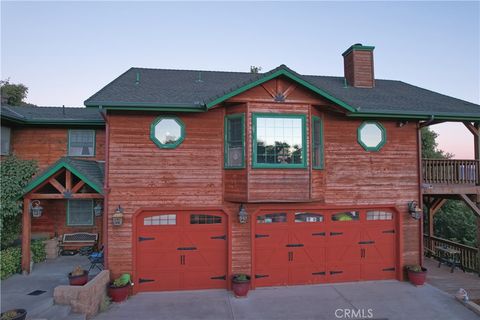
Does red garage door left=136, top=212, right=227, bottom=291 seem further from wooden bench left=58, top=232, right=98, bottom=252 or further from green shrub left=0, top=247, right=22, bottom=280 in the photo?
wooden bench left=58, top=232, right=98, bottom=252

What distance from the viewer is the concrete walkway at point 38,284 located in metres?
6.96

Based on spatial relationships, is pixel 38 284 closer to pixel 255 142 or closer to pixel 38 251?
pixel 38 251

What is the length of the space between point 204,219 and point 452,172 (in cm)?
931

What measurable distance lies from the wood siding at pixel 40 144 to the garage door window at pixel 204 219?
264 inches

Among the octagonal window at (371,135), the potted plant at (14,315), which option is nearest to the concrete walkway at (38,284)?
the potted plant at (14,315)

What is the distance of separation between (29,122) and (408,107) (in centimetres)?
1441

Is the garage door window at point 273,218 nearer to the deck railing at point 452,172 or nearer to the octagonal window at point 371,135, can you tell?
the octagonal window at point 371,135

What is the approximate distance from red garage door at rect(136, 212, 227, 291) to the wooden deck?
7.21 m

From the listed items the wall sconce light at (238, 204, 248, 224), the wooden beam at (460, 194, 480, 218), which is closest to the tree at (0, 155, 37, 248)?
the wall sconce light at (238, 204, 248, 224)

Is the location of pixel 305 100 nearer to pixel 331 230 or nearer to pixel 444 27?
pixel 331 230

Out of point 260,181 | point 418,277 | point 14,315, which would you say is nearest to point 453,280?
point 418,277

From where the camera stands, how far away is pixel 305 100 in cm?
874

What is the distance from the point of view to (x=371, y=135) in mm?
9812

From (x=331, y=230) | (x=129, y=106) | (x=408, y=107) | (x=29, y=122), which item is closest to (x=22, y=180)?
(x=29, y=122)
